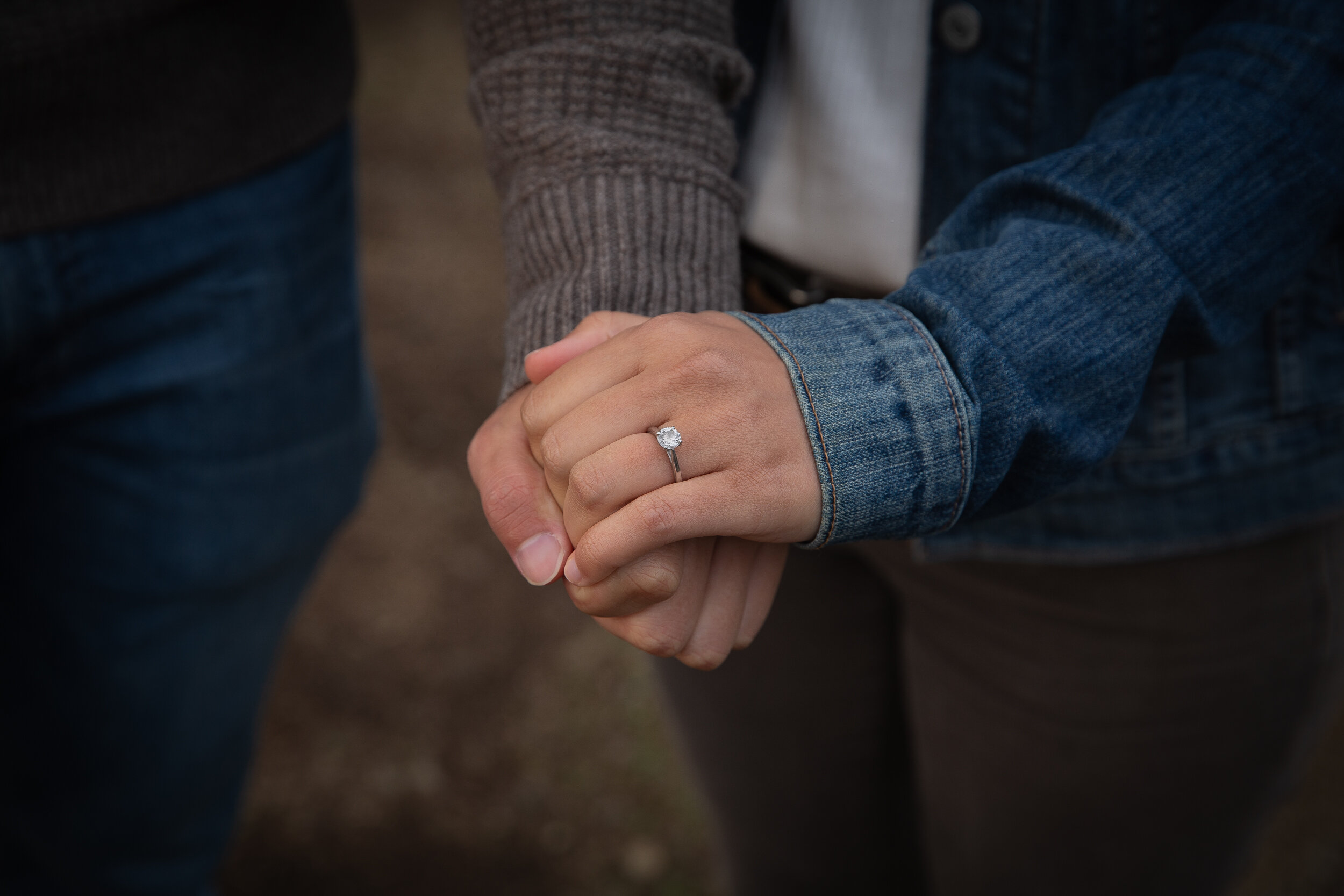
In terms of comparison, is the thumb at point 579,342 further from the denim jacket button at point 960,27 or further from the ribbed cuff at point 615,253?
the denim jacket button at point 960,27

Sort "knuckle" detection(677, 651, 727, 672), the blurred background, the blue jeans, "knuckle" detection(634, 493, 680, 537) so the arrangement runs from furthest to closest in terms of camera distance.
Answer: the blurred background < the blue jeans < "knuckle" detection(677, 651, 727, 672) < "knuckle" detection(634, 493, 680, 537)

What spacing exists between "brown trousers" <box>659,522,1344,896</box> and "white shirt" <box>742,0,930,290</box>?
1.15ft

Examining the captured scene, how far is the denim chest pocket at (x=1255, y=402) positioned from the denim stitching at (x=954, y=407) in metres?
0.31

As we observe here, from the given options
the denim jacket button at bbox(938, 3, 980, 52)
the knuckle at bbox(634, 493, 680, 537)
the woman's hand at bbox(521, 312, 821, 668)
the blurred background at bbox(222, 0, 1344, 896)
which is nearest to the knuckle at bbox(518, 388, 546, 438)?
the woman's hand at bbox(521, 312, 821, 668)

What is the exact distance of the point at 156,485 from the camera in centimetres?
120

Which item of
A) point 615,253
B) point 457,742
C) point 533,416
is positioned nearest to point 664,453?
point 533,416

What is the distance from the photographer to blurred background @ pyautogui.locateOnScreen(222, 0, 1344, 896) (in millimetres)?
2041

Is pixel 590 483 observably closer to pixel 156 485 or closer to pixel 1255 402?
pixel 1255 402

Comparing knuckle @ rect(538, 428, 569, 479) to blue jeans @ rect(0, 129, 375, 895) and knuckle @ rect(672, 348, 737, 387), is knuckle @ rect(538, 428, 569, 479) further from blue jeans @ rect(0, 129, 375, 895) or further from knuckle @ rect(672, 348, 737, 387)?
blue jeans @ rect(0, 129, 375, 895)

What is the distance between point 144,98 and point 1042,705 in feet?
4.03

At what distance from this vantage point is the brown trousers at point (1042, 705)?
930mm

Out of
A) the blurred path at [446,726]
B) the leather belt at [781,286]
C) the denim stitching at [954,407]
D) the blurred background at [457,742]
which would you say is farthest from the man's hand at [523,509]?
the blurred path at [446,726]

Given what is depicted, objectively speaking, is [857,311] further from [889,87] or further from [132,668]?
[132,668]

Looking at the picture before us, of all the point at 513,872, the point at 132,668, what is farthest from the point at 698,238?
the point at 513,872
